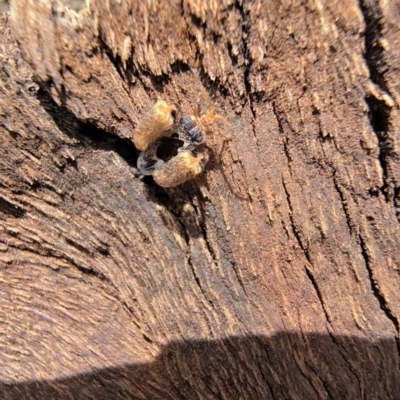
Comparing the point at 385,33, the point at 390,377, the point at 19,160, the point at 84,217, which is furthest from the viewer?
the point at 390,377

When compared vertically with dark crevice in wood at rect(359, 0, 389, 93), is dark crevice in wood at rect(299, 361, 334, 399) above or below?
below

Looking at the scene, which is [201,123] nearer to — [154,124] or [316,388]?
[154,124]

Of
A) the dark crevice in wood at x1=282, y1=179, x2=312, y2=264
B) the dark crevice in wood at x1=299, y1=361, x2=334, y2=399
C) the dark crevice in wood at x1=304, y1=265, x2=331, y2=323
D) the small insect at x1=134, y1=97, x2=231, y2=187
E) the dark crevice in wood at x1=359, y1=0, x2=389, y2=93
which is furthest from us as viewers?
the dark crevice in wood at x1=299, y1=361, x2=334, y2=399

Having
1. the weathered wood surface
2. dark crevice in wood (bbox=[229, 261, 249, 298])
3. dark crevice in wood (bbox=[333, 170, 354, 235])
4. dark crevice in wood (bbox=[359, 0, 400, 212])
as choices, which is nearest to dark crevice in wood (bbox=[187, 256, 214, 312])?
the weathered wood surface

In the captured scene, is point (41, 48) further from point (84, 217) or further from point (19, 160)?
point (84, 217)

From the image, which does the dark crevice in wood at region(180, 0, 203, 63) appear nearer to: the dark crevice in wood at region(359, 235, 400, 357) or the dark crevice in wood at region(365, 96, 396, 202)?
the dark crevice in wood at region(365, 96, 396, 202)

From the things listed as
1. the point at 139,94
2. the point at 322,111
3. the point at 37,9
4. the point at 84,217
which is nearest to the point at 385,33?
the point at 322,111
